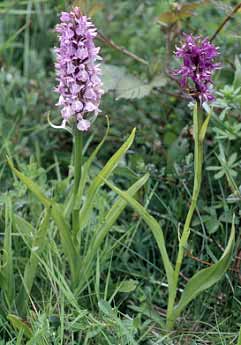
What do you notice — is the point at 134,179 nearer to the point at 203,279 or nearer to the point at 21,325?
the point at 203,279

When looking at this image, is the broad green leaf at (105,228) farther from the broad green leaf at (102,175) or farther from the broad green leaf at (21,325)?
the broad green leaf at (21,325)

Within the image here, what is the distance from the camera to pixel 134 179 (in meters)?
2.06

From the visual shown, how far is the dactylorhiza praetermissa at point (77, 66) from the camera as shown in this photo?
→ 1.52 m

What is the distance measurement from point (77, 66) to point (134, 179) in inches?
23.6

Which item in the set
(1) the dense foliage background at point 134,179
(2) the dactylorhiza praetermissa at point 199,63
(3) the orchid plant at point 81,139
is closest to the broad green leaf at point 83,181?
(3) the orchid plant at point 81,139

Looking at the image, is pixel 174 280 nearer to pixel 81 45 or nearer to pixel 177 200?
pixel 177 200

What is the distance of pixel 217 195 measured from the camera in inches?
81.9

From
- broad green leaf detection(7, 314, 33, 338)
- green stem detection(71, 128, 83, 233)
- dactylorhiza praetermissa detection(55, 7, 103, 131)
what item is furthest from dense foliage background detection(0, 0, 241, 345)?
dactylorhiza praetermissa detection(55, 7, 103, 131)

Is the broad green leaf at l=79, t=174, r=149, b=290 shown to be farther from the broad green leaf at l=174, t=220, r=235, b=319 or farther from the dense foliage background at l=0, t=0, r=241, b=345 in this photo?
the broad green leaf at l=174, t=220, r=235, b=319

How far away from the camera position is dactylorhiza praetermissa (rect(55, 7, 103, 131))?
4.99ft

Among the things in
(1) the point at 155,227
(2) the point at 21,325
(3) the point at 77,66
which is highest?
(3) the point at 77,66

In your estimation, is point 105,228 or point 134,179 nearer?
point 105,228

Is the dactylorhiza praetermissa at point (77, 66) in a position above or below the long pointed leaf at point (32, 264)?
above

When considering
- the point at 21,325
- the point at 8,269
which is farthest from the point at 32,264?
the point at 21,325
